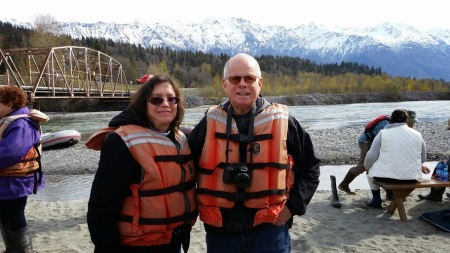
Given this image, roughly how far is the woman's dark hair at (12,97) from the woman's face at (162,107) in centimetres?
189

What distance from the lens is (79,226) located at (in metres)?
5.82

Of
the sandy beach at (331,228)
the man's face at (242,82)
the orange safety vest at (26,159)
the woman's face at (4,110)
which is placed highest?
the man's face at (242,82)

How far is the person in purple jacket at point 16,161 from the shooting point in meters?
3.38

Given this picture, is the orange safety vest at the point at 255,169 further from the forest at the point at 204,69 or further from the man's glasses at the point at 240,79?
the forest at the point at 204,69

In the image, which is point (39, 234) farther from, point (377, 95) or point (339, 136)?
point (377, 95)

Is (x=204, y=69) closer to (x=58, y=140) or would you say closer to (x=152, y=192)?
(x=58, y=140)

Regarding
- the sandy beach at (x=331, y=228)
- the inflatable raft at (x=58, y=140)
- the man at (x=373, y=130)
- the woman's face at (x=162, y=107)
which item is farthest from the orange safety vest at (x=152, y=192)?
the inflatable raft at (x=58, y=140)

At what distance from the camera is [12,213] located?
3670 millimetres

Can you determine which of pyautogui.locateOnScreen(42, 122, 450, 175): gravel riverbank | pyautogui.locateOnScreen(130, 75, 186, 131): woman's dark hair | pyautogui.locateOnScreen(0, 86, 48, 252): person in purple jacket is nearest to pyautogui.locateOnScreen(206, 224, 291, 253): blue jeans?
pyautogui.locateOnScreen(130, 75, 186, 131): woman's dark hair

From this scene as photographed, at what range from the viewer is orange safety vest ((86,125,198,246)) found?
227 cm

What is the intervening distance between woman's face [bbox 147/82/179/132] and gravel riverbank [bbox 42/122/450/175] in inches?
431

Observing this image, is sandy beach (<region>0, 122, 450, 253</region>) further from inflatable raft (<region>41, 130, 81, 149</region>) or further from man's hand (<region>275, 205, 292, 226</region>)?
inflatable raft (<region>41, 130, 81, 149</region>)

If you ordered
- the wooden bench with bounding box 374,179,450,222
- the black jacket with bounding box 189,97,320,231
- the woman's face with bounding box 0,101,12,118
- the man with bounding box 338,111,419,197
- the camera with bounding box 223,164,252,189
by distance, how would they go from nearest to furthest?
the camera with bounding box 223,164,252,189, the black jacket with bounding box 189,97,320,231, the woman's face with bounding box 0,101,12,118, the wooden bench with bounding box 374,179,450,222, the man with bounding box 338,111,419,197

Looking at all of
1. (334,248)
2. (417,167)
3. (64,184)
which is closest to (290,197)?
(334,248)
